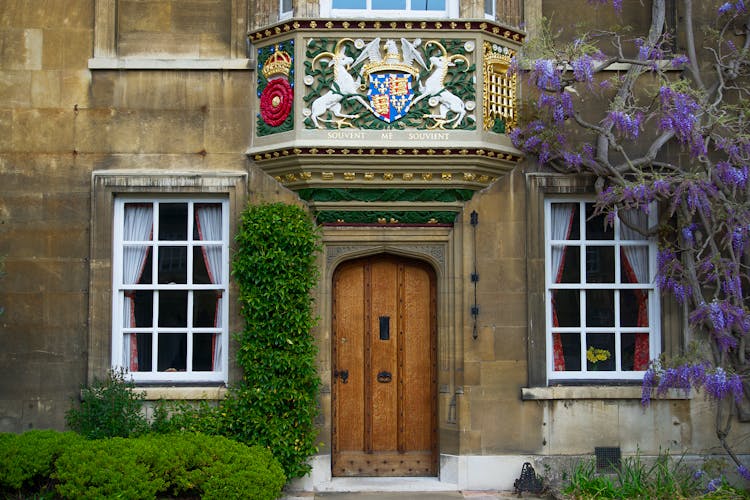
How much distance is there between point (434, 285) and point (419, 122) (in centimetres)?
208

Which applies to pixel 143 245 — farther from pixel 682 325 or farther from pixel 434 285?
pixel 682 325

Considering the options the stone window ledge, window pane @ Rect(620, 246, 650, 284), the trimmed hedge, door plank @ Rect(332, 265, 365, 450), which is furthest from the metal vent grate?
the stone window ledge

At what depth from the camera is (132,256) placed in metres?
11.8

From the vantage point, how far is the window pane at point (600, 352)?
1191 centimetres

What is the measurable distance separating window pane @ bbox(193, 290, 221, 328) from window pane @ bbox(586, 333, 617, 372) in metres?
4.65

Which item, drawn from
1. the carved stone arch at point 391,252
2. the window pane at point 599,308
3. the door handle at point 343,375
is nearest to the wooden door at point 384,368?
the door handle at point 343,375

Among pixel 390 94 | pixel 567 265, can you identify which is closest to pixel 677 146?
pixel 567 265

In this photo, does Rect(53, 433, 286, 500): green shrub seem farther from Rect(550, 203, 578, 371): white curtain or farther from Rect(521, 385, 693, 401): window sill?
Rect(550, 203, 578, 371): white curtain

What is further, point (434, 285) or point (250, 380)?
point (434, 285)

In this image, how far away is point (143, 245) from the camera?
11797 millimetres

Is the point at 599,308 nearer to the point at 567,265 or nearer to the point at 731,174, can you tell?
the point at 567,265

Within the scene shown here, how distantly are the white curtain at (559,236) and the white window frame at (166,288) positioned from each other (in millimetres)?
4050

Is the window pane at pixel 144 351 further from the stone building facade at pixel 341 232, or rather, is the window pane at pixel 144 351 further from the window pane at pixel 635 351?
the window pane at pixel 635 351

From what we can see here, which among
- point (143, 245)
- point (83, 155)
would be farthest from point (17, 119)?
point (143, 245)
